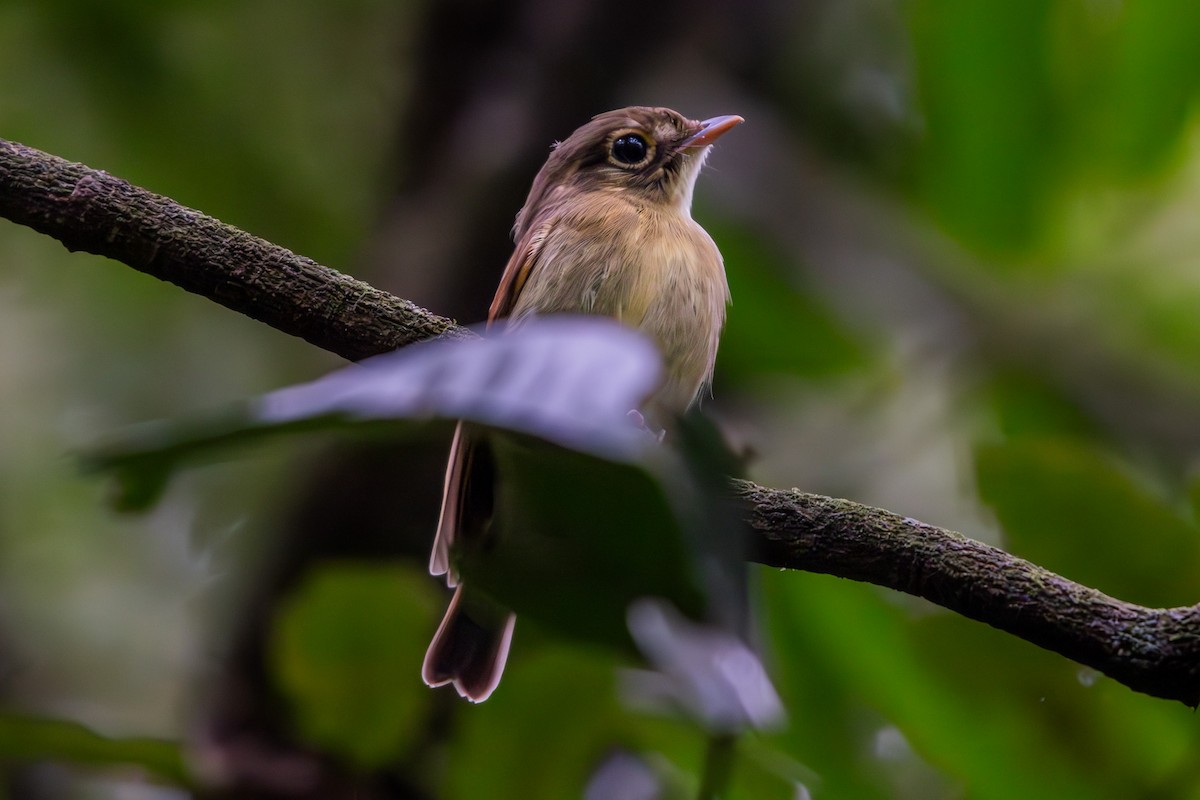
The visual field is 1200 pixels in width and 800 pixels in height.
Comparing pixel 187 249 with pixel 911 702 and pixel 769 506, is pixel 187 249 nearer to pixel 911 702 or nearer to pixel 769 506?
pixel 769 506

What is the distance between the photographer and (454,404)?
90 centimetres

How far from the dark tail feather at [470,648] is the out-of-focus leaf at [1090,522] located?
1083mm

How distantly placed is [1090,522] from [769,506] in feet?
1.98

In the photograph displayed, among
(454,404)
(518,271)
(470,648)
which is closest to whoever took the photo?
(454,404)

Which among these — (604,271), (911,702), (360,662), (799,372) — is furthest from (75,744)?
(799,372)

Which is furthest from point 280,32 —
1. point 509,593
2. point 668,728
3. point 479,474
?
point 509,593

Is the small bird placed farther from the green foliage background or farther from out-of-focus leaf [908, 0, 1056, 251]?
out-of-focus leaf [908, 0, 1056, 251]

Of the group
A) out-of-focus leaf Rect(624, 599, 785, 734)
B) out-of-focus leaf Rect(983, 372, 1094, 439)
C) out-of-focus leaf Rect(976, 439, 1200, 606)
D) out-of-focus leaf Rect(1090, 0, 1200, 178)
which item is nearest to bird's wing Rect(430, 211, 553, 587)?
out-of-focus leaf Rect(976, 439, 1200, 606)

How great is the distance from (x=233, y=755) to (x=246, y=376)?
210cm

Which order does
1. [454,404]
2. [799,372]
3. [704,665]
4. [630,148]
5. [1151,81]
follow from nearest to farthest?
[454,404]
[704,665]
[1151,81]
[799,372]
[630,148]

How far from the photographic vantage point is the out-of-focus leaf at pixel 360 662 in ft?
7.03

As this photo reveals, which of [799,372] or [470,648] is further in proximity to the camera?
[799,372]

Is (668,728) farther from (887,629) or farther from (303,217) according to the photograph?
(303,217)

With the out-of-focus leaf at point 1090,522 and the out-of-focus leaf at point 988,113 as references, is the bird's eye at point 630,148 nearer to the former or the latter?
the out-of-focus leaf at point 988,113
